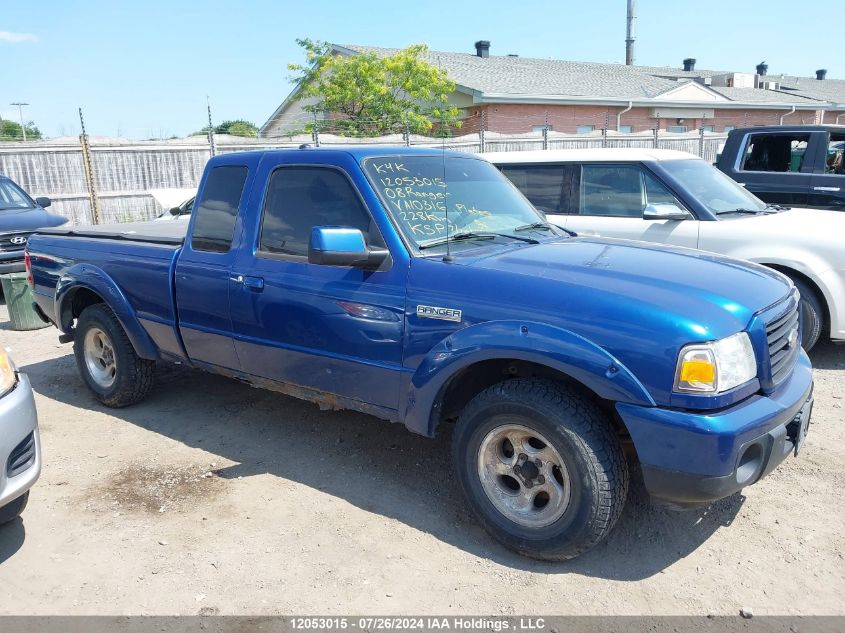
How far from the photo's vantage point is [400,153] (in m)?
4.20

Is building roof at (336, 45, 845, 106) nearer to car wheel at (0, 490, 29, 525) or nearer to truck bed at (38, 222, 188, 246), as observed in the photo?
truck bed at (38, 222, 188, 246)

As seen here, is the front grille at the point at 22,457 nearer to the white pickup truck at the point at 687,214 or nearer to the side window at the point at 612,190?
the white pickup truck at the point at 687,214

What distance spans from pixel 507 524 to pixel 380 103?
23310 mm

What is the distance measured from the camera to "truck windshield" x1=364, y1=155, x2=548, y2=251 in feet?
12.5

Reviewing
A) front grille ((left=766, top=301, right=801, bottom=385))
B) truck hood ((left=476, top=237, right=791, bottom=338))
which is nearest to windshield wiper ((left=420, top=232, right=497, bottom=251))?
truck hood ((left=476, top=237, right=791, bottom=338))

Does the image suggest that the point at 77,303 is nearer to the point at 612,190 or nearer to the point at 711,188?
the point at 612,190

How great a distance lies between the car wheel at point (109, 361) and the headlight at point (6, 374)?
1.64 meters

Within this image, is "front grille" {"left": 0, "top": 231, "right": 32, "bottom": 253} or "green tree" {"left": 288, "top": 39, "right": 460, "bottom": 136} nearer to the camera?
"front grille" {"left": 0, "top": 231, "right": 32, "bottom": 253}

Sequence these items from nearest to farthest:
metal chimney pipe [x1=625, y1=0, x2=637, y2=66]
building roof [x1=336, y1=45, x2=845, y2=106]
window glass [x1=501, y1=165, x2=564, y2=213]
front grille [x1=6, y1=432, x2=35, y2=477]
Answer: front grille [x1=6, y1=432, x2=35, y2=477]
window glass [x1=501, y1=165, x2=564, y2=213]
building roof [x1=336, y1=45, x2=845, y2=106]
metal chimney pipe [x1=625, y1=0, x2=637, y2=66]

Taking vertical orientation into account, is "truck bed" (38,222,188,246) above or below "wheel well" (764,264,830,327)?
above

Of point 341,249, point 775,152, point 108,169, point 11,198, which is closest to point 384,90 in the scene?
point 108,169

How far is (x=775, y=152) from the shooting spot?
8.60 meters

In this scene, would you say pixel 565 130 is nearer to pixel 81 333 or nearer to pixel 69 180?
pixel 69 180

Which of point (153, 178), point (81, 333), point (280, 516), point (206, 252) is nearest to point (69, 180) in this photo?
point (153, 178)
